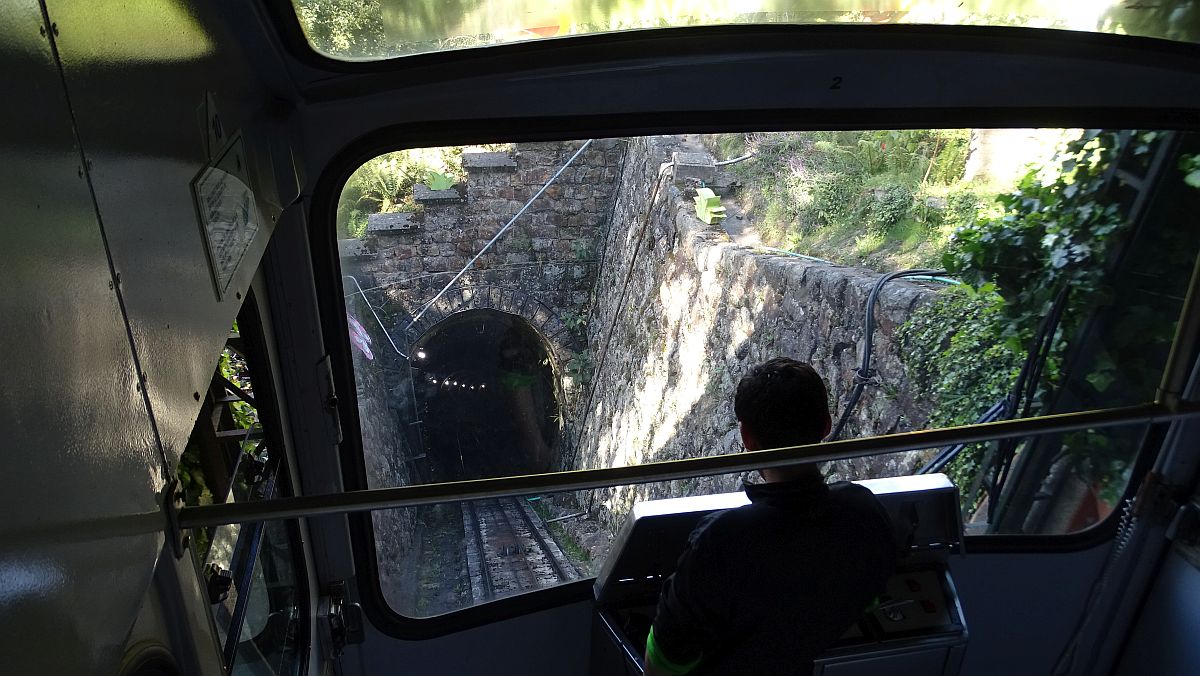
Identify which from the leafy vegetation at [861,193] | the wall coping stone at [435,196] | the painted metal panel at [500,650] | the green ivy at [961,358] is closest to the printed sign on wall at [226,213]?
the painted metal panel at [500,650]

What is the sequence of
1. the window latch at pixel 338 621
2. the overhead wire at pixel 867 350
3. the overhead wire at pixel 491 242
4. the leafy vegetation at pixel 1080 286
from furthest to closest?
1. the overhead wire at pixel 491 242
2. the overhead wire at pixel 867 350
3. the leafy vegetation at pixel 1080 286
4. the window latch at pixel 338 621

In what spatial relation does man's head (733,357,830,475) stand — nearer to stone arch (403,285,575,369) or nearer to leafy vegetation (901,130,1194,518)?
leafy vegetation (901,130,1194,518)

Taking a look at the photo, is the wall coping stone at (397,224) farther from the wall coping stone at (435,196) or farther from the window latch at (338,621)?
the window latch at (338,621)

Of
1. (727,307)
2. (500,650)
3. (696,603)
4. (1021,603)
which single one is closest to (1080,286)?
(1021,603)

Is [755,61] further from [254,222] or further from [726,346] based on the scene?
[726,346]

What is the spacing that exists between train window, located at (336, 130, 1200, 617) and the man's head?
3.33 feet

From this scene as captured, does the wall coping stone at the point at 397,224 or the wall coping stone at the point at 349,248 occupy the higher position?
the wall coping stone at the point at 349,248

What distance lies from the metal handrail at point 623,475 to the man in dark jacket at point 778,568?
0.17m

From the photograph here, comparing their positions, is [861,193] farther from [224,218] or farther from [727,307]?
[224,218]

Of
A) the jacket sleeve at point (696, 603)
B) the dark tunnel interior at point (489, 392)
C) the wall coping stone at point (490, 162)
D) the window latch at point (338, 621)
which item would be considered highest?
the wall coping stone at point (490, 162)

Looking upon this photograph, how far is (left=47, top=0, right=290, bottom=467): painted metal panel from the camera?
719 millimetres

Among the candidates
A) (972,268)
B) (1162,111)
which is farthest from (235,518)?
(972,268)

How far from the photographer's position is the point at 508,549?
5070 mm

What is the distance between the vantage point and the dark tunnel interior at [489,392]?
1025 centimetres
